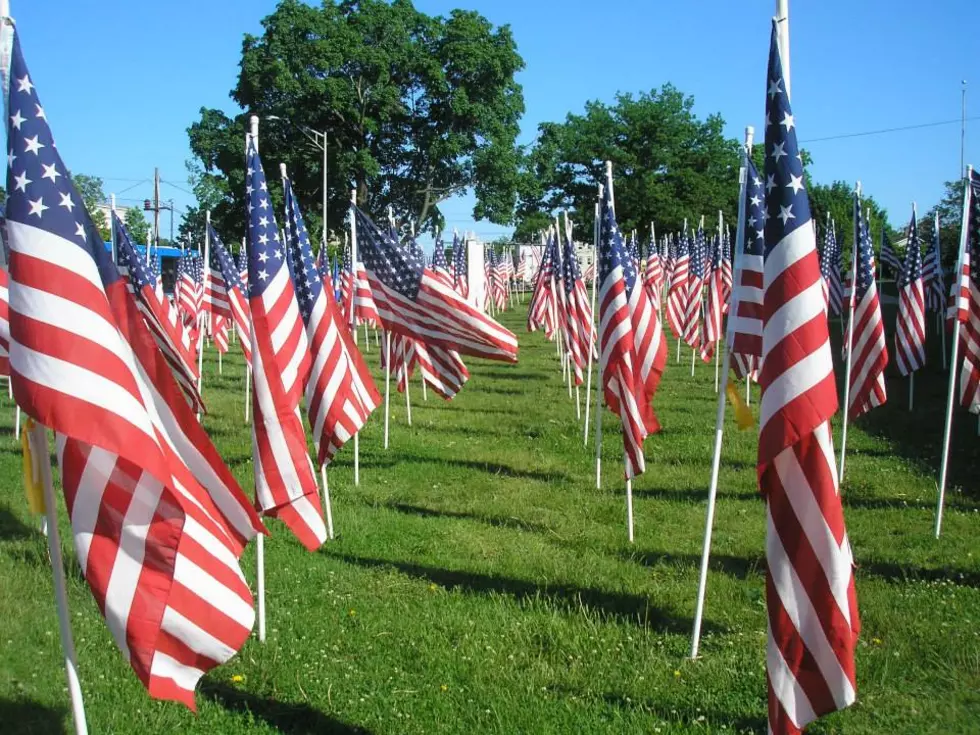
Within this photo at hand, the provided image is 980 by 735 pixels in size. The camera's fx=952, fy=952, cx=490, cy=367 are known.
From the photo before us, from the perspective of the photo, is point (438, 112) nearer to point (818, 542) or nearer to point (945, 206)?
point (945, 206)

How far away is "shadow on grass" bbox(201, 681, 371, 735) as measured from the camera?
576 centimetres

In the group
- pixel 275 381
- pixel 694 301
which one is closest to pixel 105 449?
pixel 275 381

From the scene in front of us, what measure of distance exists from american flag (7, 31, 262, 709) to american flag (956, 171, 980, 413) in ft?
28.2

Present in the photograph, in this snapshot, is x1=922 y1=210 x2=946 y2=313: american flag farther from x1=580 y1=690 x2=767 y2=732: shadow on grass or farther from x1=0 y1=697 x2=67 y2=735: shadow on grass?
x1=0 y1=697 x2=67 y2=735: shadow on grass

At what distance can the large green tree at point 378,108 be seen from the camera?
48.8 meters

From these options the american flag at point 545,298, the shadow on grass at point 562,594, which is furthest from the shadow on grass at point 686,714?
the american flag at point 545,298

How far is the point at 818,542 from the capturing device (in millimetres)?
4887

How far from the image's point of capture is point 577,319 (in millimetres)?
16234

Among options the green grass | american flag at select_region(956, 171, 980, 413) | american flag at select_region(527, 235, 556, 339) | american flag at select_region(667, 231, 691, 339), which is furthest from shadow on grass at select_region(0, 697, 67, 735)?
american flag at select_region(527, 235, 556, 339)

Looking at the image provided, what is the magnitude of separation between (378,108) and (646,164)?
27.9m

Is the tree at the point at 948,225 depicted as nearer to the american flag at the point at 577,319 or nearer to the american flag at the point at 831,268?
the american flag at the point at 831,268

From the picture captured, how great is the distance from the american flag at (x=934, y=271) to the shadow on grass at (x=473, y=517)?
12688mm

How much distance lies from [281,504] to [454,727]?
6.99 feet

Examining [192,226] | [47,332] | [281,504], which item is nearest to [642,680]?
[281,504]
